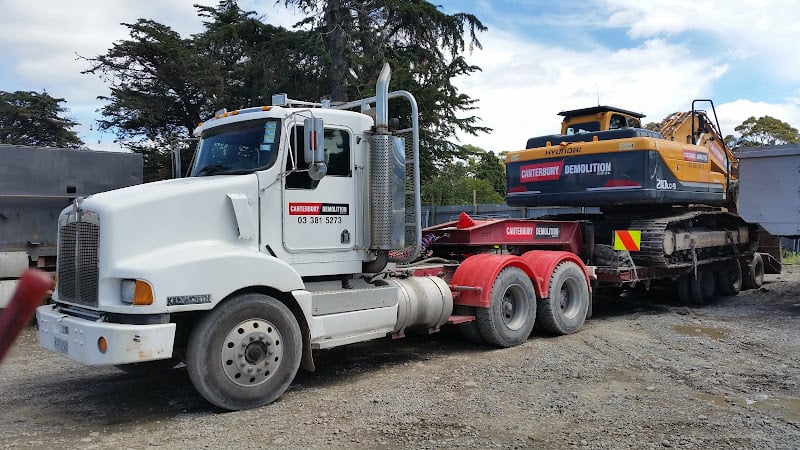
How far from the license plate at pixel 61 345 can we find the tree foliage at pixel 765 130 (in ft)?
152

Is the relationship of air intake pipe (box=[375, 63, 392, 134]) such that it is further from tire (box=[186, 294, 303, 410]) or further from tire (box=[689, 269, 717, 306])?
tire (box=[689, 269, 717, 306])

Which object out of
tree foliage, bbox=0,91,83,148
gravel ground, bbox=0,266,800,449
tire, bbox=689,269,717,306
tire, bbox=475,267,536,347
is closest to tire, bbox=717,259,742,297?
tire, bbox=689,269,717,306

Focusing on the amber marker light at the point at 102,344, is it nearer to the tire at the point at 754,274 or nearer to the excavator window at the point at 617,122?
the excavator window at the point at 617,122

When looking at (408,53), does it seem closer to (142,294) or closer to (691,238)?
(691,238)

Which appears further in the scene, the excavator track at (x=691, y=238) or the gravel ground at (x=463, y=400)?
the excavator track at (x=691, y=238)

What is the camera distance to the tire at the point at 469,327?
325 inches

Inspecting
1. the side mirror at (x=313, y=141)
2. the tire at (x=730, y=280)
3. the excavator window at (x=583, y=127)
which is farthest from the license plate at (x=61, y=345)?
the tire at (x=730, y=280)

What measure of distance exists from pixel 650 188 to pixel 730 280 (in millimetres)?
4509

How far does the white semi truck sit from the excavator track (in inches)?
133

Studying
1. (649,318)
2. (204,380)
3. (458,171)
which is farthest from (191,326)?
(458,171)

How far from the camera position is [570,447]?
15.9ft

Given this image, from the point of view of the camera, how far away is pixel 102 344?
5.27 m

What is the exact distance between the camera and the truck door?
641 centimetres

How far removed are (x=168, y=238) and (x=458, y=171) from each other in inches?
1018
